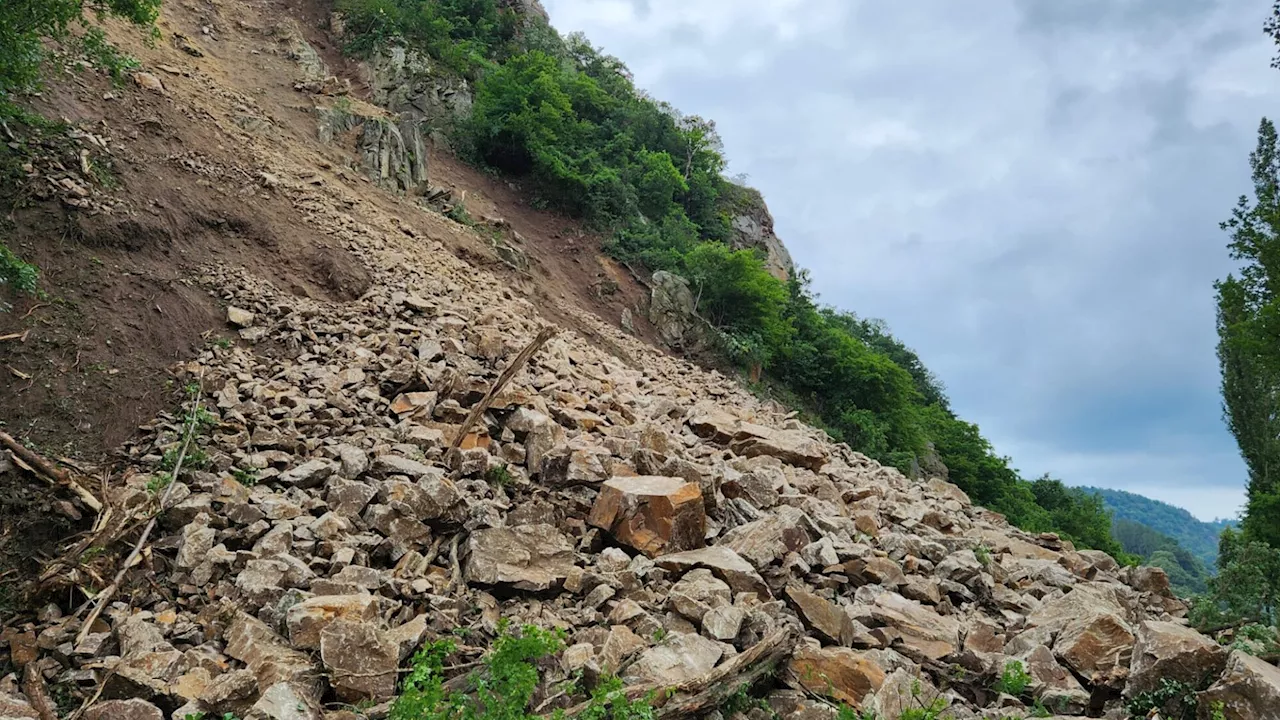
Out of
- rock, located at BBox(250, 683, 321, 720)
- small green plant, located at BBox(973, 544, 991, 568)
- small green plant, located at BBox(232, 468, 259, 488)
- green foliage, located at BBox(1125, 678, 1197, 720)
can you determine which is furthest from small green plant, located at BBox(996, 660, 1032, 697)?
small green plant, located at BBox(232, 468, 259, 488)

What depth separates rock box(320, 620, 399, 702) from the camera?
11.6ft

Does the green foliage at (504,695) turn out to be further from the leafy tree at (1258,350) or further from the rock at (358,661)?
the leafy tree at (1258,350)

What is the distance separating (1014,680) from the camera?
4.17 metres

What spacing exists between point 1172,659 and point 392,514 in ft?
16.9

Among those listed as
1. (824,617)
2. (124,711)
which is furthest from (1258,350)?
(124,711)

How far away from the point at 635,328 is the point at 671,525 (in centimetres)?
1359

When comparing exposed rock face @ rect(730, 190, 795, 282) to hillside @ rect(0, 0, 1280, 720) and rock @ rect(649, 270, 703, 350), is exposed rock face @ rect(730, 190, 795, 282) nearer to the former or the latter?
rock @ rect(649, 270, 703, 350)

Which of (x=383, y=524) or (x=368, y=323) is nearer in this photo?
(x=383, y=524)

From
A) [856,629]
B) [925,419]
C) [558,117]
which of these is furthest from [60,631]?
[925,419]

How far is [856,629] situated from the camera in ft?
15.6

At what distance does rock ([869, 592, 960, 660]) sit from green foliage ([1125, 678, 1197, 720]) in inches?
41.1

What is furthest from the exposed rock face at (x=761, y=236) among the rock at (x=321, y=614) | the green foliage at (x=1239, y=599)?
the rock at (x=321, y=614)

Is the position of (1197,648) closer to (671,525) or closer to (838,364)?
(671,525)

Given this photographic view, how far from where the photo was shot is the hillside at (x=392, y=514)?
→ 3.71 m
